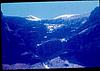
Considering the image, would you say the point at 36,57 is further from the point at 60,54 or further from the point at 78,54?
the point at 78,54

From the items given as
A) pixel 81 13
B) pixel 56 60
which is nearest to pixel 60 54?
pixel 56 60

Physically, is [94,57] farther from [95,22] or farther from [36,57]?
[36,57]

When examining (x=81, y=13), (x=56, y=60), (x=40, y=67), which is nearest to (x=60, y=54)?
(x=56, y=60)

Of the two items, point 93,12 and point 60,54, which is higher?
point 93,12

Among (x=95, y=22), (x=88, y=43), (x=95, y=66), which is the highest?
(x=95, y=22)

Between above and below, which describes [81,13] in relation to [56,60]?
above
